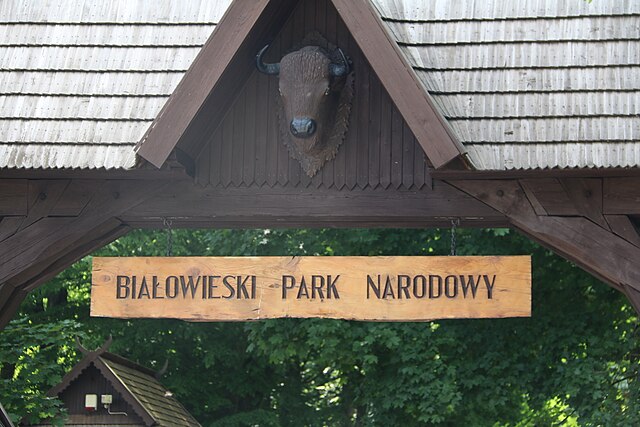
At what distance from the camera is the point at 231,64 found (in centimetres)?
866

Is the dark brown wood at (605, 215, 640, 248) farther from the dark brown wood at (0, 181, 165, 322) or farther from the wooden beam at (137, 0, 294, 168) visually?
the dark brown wood at (0, 181, 165, 322)

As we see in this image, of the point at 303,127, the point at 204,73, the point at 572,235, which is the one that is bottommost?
the point at 572,235

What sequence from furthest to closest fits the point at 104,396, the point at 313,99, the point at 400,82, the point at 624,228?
the point at 104,396 → the point at 313,99 → the point at 624,228 → the point at 400,82

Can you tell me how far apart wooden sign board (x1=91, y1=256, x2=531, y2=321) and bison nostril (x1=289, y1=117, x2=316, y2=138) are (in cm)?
84

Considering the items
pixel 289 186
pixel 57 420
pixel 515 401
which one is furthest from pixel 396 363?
pixel 289 186

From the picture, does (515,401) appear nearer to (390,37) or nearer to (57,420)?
(57,420)

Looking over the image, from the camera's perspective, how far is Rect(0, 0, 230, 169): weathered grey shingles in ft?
29.0

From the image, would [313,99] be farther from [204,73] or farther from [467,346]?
[467,346]

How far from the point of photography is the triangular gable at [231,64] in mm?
8328

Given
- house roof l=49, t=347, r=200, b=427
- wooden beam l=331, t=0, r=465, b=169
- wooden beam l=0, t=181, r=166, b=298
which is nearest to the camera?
wooden beam l=331, t=0, r=465, b=169

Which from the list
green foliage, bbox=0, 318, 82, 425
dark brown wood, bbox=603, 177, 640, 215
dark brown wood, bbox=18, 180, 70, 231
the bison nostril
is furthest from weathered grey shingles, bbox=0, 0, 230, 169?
green foliage, bbox=0, 318, 82, 425

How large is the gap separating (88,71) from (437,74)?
8.02ft

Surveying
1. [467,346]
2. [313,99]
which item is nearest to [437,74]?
[313,99]

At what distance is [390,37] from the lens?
8.45 meters
